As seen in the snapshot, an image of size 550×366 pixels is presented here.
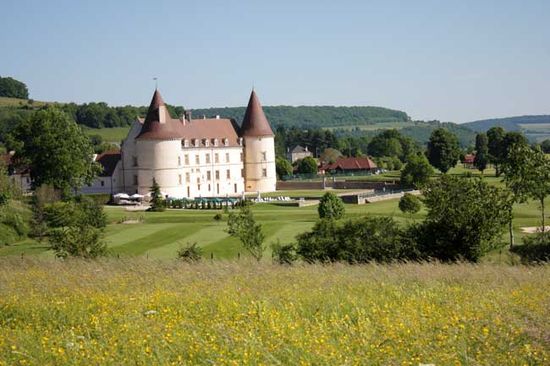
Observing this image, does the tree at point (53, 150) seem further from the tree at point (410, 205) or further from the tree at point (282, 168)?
the tree at point (282, 168)

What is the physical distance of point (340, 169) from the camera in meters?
104

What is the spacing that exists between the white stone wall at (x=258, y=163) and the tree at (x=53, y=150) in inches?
785

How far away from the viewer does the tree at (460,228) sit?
21.6 meters

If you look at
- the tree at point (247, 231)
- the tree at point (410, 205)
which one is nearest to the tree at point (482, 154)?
the tree at point (410, 205)

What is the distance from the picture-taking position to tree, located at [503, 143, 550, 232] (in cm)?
3269

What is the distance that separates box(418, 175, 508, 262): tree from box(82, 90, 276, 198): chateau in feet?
152

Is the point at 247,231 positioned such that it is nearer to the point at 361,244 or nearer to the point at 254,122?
the point at 361,244

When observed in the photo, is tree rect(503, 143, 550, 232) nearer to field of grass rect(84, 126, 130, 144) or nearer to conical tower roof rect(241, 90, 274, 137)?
conical tower roof rect(241, 90, 274, 137)

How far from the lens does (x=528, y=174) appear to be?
107ft

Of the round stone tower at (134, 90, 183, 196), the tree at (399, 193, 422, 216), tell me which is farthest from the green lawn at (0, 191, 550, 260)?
the round stone tower at (134, 90, 183, 196)

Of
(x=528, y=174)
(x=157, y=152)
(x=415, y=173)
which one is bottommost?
(x=415, y=173)

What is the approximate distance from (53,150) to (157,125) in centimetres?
1169

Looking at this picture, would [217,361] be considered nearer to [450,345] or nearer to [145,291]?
[450,345]

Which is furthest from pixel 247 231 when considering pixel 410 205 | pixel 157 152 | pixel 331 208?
pixel 157 152
